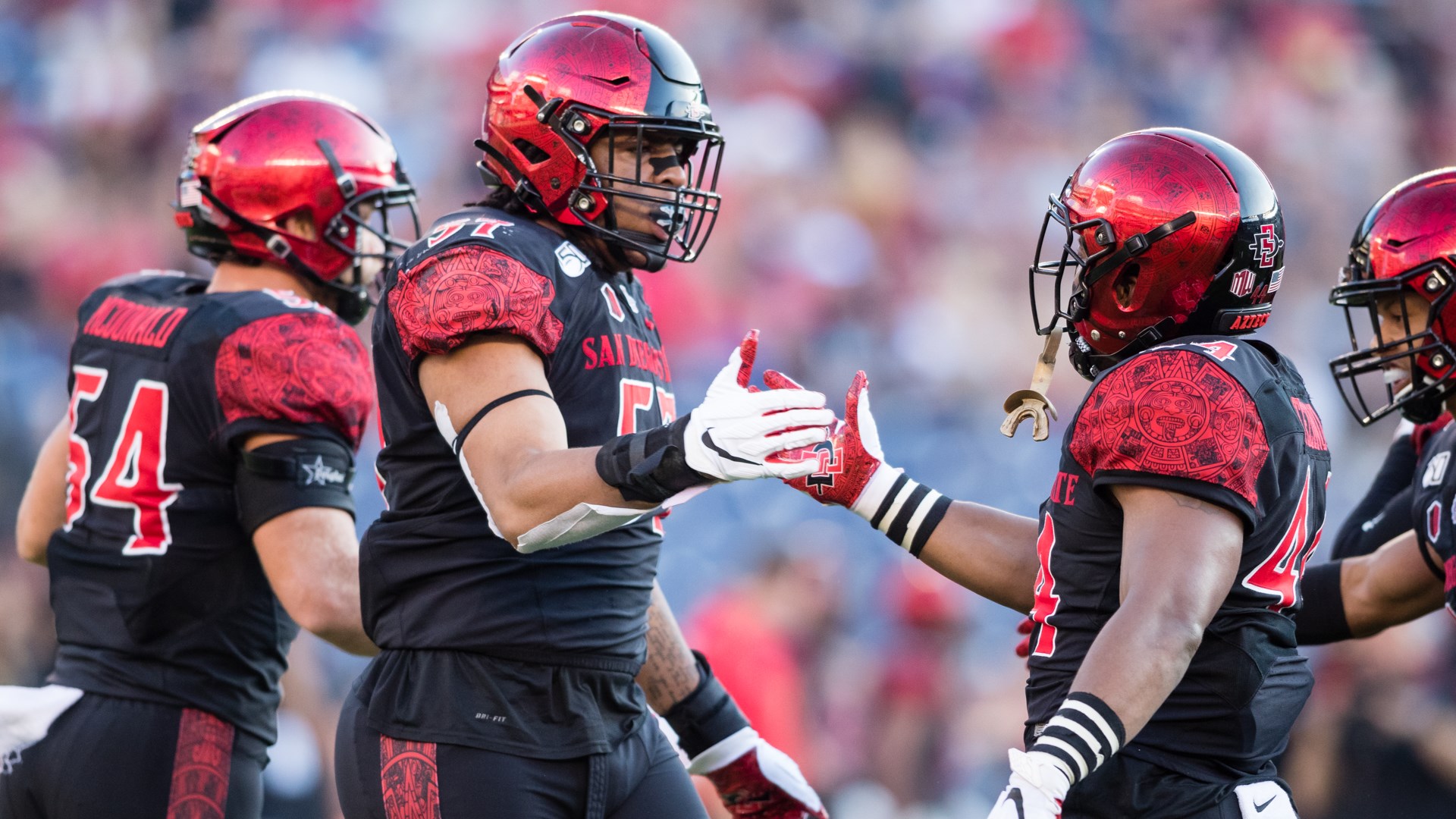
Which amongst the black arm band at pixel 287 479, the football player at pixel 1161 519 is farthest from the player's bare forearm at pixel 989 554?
the black arm band at pixel 287 479

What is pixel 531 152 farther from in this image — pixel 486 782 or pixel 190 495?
pixel 486 782

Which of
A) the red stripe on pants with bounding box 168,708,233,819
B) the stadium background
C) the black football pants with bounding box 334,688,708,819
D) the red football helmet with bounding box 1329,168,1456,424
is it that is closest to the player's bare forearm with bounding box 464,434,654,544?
the black football pants with bounding box 334,688,708,819

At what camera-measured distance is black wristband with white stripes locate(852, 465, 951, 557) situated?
3260 mm

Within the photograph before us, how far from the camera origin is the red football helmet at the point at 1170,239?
294 centimetres

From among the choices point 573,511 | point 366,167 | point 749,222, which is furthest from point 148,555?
point 749,222

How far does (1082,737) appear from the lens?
240cm

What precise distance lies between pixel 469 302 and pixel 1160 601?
1.33m

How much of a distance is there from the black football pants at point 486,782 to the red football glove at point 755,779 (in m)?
0.46

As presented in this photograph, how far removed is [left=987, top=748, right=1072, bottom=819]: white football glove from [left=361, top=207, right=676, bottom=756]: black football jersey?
868mm

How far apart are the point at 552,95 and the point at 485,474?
3.19 ft

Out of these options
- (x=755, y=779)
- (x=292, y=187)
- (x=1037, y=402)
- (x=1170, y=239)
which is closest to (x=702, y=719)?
(x=755, y=779)

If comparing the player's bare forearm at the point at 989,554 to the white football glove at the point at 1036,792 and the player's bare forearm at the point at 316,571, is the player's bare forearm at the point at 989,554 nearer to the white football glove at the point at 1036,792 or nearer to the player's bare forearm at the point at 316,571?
the white football glove at the point at 1036,792

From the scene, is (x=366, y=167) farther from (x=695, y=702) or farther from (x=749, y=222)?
(x=749, y=222)

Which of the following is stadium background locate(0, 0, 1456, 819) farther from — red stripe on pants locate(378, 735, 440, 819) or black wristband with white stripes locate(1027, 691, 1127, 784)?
black wristband with white stripes locate(1027, 691, 1127, 784)
